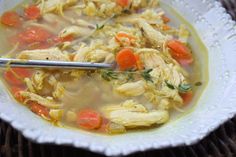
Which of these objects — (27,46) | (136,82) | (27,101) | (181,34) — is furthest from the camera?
(181,34)

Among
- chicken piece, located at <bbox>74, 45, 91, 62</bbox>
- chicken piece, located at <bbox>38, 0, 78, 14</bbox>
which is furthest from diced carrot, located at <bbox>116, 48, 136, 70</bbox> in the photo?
chicken piece, located at <bbox>38, 0, 78, 14</bbox>

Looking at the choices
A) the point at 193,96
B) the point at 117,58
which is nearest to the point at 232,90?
the point at 193,96

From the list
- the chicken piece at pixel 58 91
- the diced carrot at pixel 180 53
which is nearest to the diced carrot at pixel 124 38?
the diced carrot at pixel 180 53

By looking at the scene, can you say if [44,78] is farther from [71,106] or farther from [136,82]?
[136,82]

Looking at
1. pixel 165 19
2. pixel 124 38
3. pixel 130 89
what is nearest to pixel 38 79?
pixel 130 89

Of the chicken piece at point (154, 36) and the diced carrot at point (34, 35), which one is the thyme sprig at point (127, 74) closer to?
the chicken piece at point (154, 36)

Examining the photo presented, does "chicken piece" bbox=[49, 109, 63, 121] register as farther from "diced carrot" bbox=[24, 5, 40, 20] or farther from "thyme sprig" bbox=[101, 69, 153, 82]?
"diced carrot" bbox=[24, 5, 40, 20]
